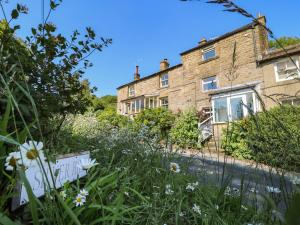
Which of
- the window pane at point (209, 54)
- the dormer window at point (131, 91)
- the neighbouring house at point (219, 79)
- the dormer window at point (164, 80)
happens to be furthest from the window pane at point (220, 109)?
the dormer window at point (131, 91)

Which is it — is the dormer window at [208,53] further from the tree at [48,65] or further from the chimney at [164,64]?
the tree at [48,65]

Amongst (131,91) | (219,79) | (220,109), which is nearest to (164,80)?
(131,91)

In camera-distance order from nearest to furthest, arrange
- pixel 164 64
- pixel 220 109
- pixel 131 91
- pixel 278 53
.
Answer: pixel 278 53
pixel 220 109
pixel 164 64
pixel 131 91

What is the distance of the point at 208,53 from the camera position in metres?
20.7

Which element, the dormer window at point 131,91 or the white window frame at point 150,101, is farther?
the dormer window at point 131,91

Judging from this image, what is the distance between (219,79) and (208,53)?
3.00 metres

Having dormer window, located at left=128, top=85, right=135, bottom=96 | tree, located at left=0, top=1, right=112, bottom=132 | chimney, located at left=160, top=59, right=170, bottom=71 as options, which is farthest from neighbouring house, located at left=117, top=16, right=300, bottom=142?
tree, located at left=0, top=1, right=112, bottom=132

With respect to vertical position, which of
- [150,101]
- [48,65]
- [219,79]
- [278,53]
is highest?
[278,53]

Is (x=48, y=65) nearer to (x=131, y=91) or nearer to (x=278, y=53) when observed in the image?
(x=278, y=53)

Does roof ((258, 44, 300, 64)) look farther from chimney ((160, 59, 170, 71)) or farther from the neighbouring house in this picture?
chimney ((160, 59, 170, 71))

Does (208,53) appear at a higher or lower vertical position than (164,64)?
lower

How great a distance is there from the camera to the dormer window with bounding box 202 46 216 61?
66.2ft

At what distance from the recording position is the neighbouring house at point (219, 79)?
1538cm

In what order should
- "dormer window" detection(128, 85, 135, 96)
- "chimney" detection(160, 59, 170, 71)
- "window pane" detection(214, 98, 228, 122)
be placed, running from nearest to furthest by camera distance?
1. "window pane" detection(214, 98, 228, 122)
2. "chimney" detection(160, 59, 170, 71)
3. "dormer window" detection(128, 85, 135, 96)
